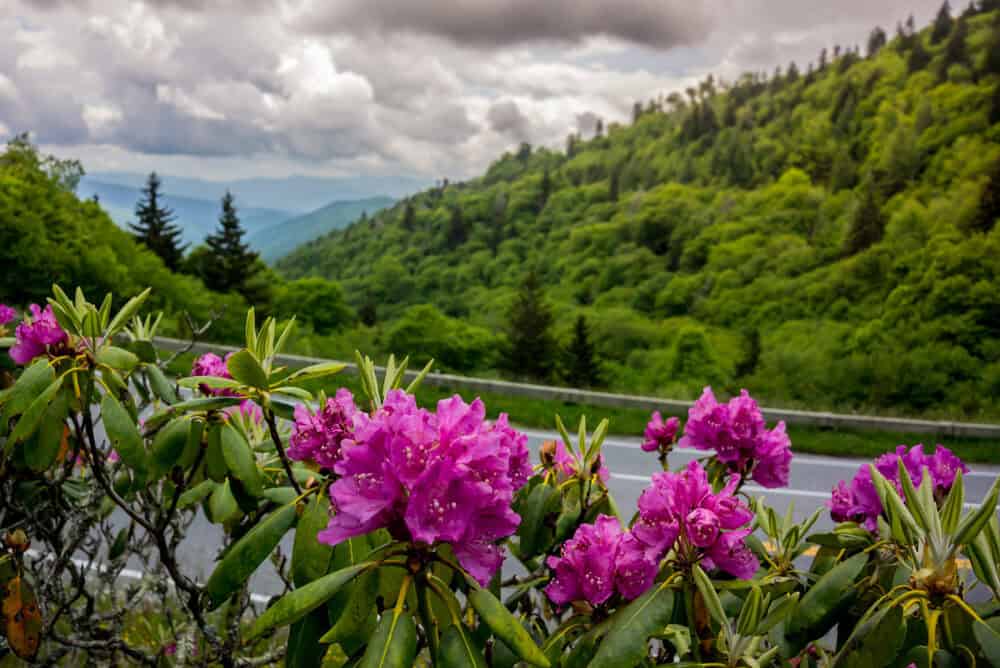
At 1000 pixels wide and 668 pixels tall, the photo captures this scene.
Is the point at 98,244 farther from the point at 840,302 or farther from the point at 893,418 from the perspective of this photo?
the point at 840,302

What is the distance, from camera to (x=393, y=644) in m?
0.81

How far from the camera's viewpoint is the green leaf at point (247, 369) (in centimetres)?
106

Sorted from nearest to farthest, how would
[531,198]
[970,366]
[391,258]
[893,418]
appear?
[893,418], [970,366], [391,258], [531,198]

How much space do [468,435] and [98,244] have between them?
15168 millimetres

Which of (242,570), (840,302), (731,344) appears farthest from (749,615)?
(840,302)

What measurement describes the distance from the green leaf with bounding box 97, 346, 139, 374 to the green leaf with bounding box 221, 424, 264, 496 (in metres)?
0.25

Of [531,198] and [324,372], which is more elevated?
[531,198]

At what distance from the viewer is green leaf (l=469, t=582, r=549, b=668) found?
0.81 m

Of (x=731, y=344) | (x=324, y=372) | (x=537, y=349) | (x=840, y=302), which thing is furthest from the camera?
(x=840, y=302)

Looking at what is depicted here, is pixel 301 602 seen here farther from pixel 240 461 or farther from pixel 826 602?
pixel 826 602

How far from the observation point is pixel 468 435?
860mm

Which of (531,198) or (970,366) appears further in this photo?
(531,198)

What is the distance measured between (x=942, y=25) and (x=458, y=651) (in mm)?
74359

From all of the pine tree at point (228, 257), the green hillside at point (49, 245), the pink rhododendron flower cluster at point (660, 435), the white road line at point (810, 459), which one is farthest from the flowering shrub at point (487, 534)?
the pine tree at point (228, 257)
